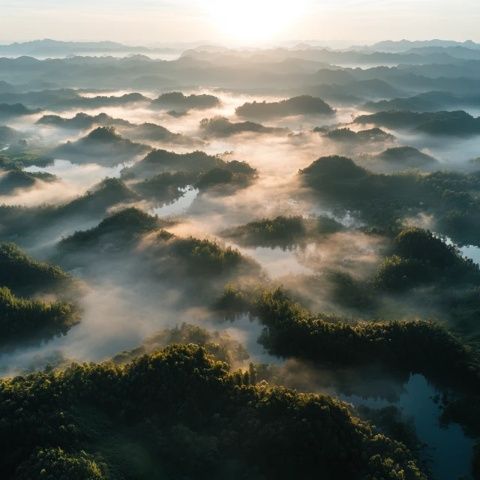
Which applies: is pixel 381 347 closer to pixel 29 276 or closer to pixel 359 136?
pixel 29 276

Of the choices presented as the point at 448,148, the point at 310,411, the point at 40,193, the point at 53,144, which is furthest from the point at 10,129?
the point at 310,411

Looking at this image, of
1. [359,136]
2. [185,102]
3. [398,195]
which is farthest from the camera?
[185,102]

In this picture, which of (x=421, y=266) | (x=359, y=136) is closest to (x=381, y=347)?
(x=421, y=266)

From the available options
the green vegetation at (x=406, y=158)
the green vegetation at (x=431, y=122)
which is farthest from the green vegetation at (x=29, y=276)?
the green vegetation at (x=431, y=122)

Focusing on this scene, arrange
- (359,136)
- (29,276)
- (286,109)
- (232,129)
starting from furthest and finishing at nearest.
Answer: (286,109) < (232,129) < (359,136) < (29,276)

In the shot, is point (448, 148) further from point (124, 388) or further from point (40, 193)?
point (124, 388)

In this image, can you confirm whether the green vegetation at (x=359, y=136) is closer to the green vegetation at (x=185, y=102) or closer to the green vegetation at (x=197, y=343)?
the green vegetation at (x=185, y=102)

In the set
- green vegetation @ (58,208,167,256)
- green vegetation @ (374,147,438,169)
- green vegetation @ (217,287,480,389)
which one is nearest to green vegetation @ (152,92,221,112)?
green vegetation @ (374,147,438,169)

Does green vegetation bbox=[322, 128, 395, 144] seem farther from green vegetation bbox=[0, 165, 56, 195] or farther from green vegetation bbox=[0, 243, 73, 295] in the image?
green vegetation bbox=[0, 243, 73, 295]
